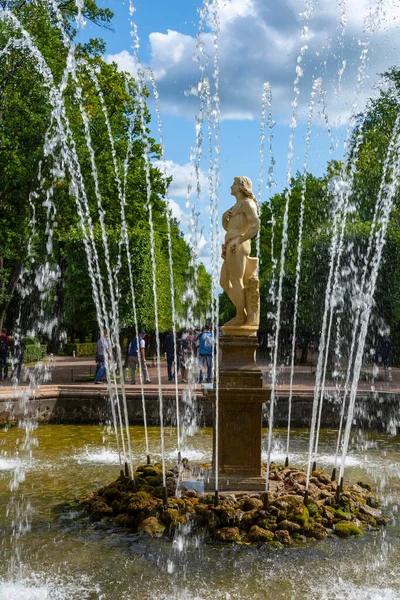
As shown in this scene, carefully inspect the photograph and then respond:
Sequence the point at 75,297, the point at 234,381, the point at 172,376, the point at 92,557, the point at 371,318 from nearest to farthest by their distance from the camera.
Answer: the point at 92,557 → the point at 234,381 → the point at 172,376 → the point at 75,297 → the point at 371,318

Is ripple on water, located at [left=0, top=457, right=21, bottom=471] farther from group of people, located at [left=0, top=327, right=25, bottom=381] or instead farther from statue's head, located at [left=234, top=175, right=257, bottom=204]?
group of people, located at [left=0, top=327, right=25, bottom=381]

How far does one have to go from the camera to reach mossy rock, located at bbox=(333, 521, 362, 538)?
21.2 ft

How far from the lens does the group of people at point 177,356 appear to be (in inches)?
720

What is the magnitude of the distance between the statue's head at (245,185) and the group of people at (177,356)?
8379 mm

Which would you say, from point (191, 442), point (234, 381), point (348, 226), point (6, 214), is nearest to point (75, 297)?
point (6, 214)

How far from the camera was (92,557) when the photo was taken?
582cm

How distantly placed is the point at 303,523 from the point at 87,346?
35.7m

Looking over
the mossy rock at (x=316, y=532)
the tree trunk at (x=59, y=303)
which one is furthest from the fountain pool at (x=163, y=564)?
the tree trunk at (x=59, y=303)

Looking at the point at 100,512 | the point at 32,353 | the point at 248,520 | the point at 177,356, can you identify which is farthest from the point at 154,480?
the point at 32,353

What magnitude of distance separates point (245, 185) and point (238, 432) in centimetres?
265

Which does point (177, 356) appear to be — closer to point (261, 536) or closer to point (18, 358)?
point (18, 358)

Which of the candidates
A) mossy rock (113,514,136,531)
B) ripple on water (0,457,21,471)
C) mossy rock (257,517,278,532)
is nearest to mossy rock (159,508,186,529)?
mossy rock (113,514,136,531)

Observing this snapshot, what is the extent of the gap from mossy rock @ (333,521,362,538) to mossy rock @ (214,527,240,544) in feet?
3.09

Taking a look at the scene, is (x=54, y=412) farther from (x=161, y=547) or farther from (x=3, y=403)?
(x=161, y=547)
